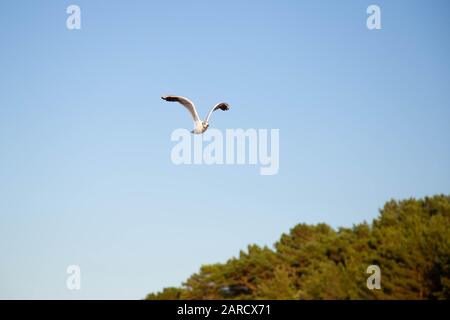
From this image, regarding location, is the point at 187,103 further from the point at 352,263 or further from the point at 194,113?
the point at 352,263

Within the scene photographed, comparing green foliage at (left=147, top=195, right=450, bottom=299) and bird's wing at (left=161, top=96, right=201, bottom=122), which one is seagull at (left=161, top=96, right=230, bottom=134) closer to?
bird's wing at (left=161, top=96, right=201, bottom=122)

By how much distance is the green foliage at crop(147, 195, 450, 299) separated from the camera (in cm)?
5909

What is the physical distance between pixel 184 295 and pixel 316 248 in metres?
27.9

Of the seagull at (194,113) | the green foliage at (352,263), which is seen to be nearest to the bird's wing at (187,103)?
the seagull at (194,113)

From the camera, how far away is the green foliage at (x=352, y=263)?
59094 mm

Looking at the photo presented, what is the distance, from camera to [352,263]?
68.9 meters

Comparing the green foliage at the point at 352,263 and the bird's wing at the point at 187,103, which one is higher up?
the bird's wing at the point at 187,103

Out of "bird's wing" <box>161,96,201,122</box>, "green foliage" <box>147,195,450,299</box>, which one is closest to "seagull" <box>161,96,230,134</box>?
"bird's wing" <box>161,96,201,122</box>

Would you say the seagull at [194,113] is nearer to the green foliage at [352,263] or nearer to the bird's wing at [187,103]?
the bird's wing at [187,103]

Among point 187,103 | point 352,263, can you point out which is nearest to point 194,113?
point 187,103

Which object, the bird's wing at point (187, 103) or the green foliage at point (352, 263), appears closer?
the bird's wing at point (187, 103)

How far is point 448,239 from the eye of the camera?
56.2 meters
